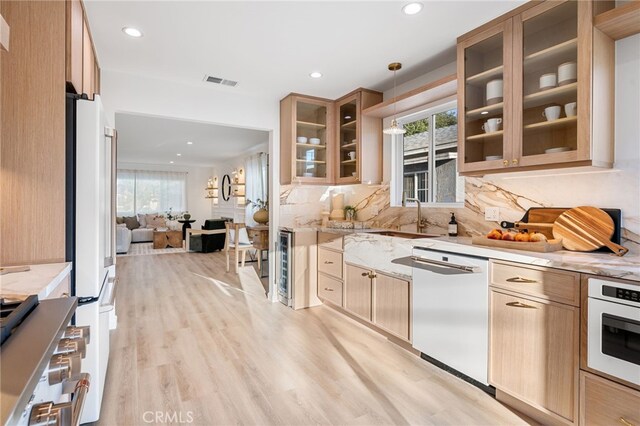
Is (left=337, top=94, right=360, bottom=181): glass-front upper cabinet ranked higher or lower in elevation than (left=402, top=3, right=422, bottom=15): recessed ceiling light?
lower

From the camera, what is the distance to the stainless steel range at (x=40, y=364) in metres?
0.58

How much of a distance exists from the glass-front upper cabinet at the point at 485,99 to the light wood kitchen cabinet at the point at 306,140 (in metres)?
1.83

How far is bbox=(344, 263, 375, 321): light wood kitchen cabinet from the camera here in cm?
308

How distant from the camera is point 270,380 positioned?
228 centimetres

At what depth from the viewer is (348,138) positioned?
13.0 ft

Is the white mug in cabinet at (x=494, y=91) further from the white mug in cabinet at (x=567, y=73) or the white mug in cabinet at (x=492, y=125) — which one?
the white mug in cabinet at (x=567, y=73)

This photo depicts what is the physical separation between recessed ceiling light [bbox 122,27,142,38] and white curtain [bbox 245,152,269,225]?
4.79 m

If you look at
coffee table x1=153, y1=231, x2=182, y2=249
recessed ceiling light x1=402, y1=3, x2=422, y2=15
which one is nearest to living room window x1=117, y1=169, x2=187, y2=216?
coffee table x1=153, y1=231, x2=182, y2=249

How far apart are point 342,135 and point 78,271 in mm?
3034

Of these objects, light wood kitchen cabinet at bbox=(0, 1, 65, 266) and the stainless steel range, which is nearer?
the stainless steel range

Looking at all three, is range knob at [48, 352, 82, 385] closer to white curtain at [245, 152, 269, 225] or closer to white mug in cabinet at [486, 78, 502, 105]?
white mug in cabinet at [486, 78, 502, 105]

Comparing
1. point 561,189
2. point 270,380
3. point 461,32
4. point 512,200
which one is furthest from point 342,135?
point 270,380

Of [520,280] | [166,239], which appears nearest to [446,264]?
[520,280]

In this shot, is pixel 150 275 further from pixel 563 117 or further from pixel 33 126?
pixel 563 117
